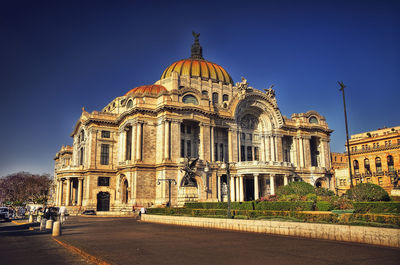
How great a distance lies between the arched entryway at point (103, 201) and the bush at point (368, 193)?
4080 cm

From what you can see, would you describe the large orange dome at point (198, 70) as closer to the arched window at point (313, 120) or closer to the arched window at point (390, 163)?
the arched window at point (313, 120)

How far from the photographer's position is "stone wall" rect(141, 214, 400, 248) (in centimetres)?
1562

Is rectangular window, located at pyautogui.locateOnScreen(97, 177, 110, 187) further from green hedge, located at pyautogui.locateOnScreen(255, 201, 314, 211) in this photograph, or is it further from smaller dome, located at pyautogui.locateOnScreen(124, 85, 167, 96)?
green hedge, located at pyautogui.locateOnScreen(255, 201, 314, 211)

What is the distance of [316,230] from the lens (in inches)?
741

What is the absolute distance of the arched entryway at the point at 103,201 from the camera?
194ft

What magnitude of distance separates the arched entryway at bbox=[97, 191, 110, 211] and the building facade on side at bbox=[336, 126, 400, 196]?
1756 inches

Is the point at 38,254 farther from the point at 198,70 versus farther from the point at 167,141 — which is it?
the point at 198,70

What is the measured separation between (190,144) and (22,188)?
5945 cm

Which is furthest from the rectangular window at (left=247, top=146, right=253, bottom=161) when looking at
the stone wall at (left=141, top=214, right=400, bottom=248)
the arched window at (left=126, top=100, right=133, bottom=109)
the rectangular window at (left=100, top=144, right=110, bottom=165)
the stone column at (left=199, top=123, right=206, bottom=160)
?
the stone wall at (left=141, top=214, right=400, bottom=248)

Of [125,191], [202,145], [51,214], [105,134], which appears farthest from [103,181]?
[51,214]

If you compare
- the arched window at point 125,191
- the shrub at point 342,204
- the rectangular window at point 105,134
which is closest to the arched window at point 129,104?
the rectangular window at point 105,134

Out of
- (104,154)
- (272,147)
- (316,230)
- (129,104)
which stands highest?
(129,104)

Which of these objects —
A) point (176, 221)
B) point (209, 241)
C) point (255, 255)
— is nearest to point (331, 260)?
point (255, 255)

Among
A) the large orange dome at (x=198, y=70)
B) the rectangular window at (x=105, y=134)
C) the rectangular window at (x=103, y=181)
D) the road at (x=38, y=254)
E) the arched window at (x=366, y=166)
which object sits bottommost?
the road at (x=38, y=254)
